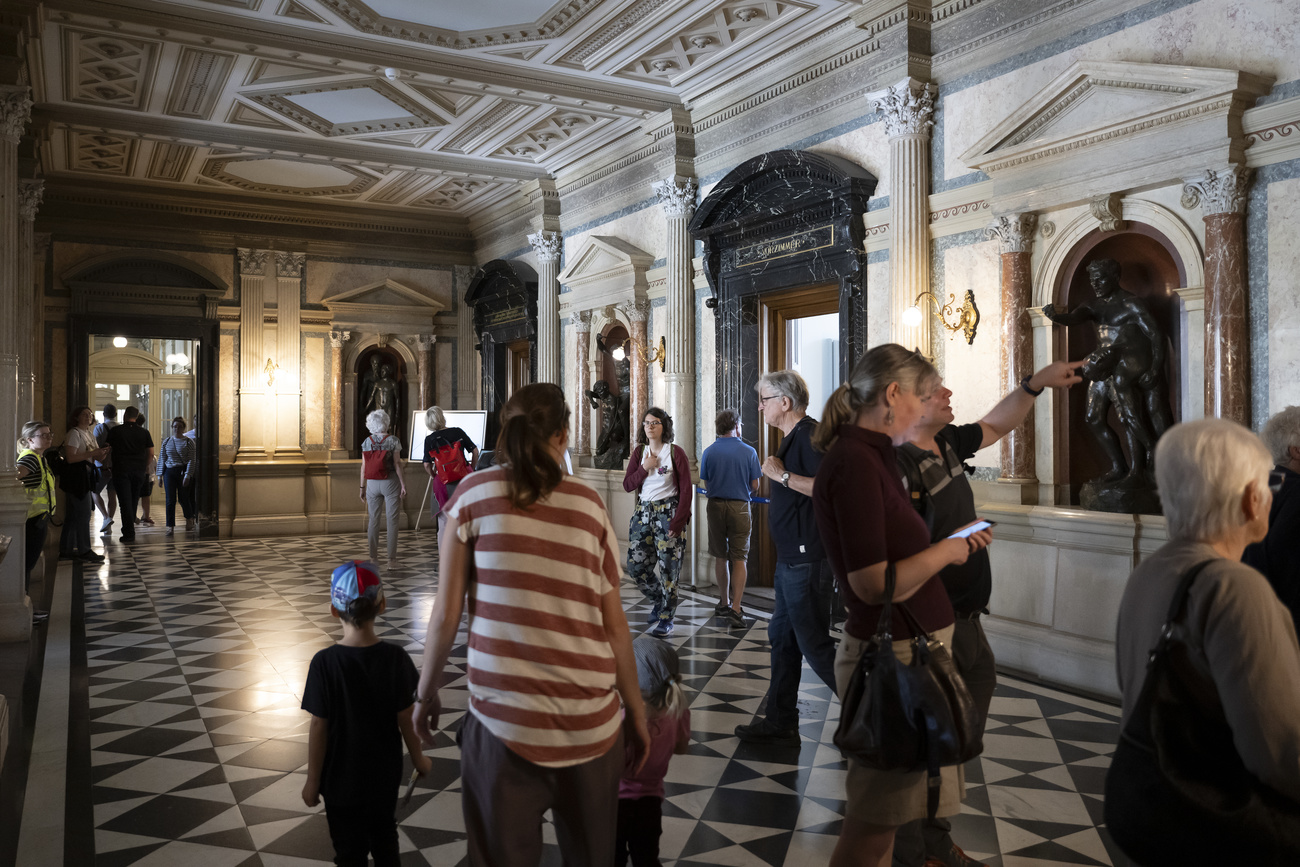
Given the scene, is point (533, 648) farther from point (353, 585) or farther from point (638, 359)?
point (638, 359)

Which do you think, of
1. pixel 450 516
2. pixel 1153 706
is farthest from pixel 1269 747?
pixel 450 516

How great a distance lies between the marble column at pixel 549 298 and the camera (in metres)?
11.4

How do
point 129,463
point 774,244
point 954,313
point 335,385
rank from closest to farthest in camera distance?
point 954,313 → point 774,244 → point 129,463 → point 335,385

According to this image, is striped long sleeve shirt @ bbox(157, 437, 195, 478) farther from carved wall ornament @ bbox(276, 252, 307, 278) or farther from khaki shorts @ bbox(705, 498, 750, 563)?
khaki shorts @ bbox(705, 498, 750, 563)

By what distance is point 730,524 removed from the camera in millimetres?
6809

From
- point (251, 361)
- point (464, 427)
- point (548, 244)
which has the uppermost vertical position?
point (548, 244)

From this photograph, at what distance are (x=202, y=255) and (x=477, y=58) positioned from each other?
671 cm

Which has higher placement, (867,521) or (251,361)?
(251,361)

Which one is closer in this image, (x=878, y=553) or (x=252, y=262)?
(x=878, y=553)

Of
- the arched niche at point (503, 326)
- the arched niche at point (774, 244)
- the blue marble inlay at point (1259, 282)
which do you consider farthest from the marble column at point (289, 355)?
the blue marble inlay at point (1259, 282)

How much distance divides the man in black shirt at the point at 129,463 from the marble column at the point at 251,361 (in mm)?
1147

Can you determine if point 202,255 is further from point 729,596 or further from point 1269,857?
point 1269,857

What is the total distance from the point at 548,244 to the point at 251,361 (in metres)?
4.46

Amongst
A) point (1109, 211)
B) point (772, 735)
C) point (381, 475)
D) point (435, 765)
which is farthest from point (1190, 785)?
point (381, 475)
